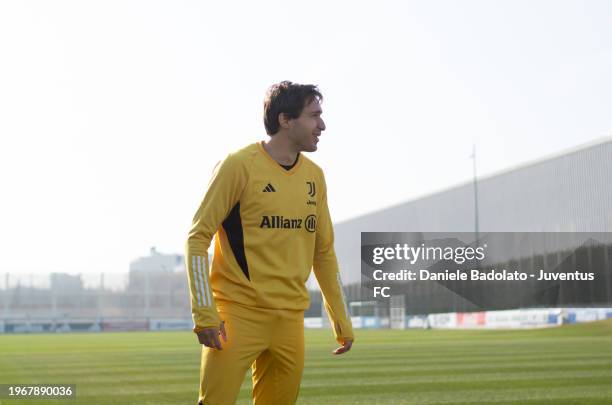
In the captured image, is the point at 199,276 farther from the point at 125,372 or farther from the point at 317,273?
the point at 125,372

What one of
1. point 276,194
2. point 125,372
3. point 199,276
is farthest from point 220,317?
point 125,372

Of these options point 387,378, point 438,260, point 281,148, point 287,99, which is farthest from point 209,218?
point 438,260

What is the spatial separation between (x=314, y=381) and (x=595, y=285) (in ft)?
119

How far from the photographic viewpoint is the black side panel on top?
13.6 feet

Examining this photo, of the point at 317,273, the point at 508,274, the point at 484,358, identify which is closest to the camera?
the point at 317,273

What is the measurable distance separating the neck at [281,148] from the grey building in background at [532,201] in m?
42.2

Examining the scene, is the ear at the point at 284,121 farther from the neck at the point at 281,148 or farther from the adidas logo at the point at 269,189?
the adidas logo at the point at 269,189

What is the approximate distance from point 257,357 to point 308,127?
1041mm

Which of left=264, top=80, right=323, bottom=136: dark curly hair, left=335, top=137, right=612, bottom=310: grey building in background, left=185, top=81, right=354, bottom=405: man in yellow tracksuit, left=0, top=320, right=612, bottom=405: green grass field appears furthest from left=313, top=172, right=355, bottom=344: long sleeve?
left=335, top=137, right=612, bottom=310: grey building in background

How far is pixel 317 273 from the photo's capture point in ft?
15.2

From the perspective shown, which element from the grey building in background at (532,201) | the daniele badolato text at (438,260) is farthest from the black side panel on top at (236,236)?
the daniele badolato text at (438,260)

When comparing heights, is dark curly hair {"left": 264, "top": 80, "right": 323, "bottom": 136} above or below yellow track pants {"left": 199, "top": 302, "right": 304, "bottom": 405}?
above

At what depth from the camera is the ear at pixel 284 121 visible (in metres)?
4.21

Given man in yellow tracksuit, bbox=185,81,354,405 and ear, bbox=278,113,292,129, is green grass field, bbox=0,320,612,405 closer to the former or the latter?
man in yellow tracksuit, bbox=185,81,354,405
